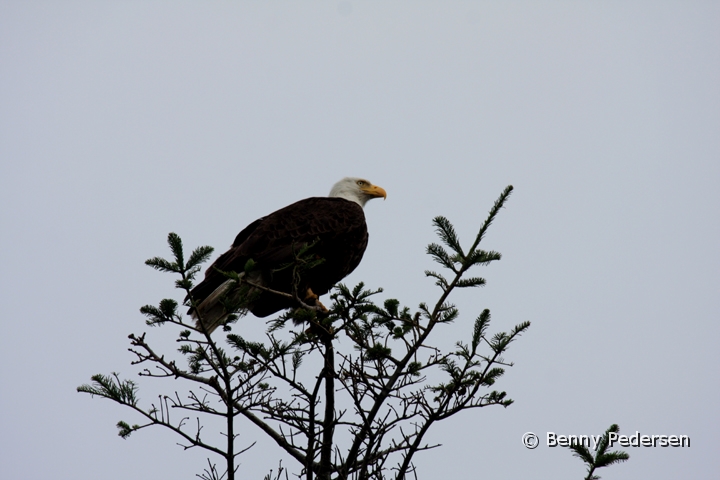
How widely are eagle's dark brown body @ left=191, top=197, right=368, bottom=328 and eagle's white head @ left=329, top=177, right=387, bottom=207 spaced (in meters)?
0.91

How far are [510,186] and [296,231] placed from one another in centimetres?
290

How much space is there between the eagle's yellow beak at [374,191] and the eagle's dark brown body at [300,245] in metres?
0.96

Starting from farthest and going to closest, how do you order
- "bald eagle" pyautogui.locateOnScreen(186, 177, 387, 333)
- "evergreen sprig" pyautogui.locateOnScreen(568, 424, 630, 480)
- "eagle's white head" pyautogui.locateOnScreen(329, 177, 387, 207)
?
"eagle's white head" pyautogui.locateOnScreen(329, 177, 387, 207) → "bald eagle" pyautogui.locateOnScreen(186, 177, 387, 333) → "evergreen sprig" pyautogui.locateOnScreen(568, 424, 630, 480)

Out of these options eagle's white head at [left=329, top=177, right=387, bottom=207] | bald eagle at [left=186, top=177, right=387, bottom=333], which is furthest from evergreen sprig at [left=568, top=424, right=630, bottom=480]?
eagle's white head at [left=329, top=177, right=387, bottom=207]

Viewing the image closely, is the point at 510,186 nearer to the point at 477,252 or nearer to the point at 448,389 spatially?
the point at 477,252

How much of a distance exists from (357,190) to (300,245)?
192cm

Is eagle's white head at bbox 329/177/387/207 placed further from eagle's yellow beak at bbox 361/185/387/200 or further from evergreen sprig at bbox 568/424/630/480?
evergreen sprig at bbox 568/424/630/480

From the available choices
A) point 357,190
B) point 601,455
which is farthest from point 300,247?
point 601,455

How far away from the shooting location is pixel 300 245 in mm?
5824

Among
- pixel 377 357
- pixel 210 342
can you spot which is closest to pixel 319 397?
pixel 377 357

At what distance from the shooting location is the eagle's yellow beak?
7.59 metres

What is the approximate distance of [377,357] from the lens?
149 inches

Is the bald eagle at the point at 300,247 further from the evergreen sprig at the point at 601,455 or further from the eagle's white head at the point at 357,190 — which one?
the evergreen sprig at the point at 601,455

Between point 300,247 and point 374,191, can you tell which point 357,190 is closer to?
point 374,191
